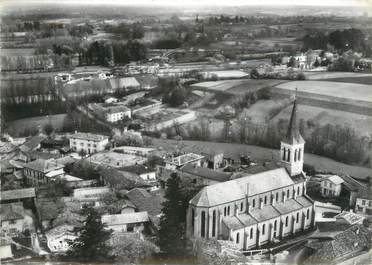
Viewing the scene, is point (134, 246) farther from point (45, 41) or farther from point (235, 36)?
point (235, 36)

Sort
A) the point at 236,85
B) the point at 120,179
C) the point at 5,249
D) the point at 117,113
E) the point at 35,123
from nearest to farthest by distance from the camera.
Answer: the point at 5,249
the point at 35,123
the point at 120,179
the point at 117,113
the point at 236,85

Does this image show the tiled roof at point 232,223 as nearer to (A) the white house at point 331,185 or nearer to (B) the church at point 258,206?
(B) the church at point 258,206

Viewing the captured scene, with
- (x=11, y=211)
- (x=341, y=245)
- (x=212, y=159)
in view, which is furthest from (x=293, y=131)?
(x=11, y=211)

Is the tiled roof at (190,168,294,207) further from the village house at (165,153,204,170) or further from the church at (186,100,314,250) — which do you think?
the village house at (165,153,204,170)

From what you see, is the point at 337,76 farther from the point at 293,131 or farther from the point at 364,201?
the point at 364,201

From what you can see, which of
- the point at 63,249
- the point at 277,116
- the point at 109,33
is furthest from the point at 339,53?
the point at 63,249

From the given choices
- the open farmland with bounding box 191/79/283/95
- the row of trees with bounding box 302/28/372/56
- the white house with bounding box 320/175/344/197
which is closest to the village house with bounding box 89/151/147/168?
the open farmland with bounding box 191/79/283/95

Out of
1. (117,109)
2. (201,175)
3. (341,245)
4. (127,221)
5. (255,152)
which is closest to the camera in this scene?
(341,245)
